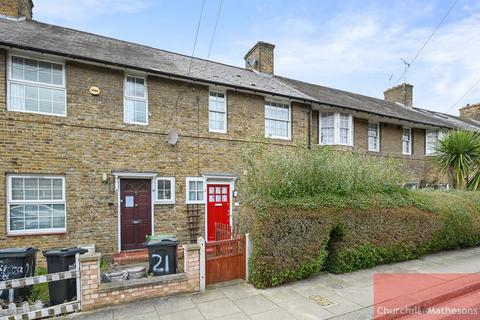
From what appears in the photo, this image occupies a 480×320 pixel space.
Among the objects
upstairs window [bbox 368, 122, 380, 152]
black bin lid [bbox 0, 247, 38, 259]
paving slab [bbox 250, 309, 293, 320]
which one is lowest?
paving slab [bbox 250, 309, 293, 320]

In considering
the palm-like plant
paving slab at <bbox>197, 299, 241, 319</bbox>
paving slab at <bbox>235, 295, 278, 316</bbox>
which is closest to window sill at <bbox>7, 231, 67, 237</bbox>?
paving slab at <bbox>197, 299, 241, 319</bbox>

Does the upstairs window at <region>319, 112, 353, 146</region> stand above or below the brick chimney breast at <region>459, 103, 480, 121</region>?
below

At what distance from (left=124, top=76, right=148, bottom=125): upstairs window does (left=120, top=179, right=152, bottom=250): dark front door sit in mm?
1964

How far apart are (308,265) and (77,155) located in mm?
6789

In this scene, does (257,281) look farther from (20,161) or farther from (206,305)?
(20,161)

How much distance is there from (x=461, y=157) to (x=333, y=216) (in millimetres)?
8607

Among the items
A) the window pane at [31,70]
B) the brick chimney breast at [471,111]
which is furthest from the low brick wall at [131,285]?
the brick chimney breast at [471,111]

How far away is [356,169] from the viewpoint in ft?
23.6

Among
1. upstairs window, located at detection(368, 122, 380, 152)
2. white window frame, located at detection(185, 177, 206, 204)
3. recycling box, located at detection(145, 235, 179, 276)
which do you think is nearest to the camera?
recycling box, located at detection(145, 235, 179, 276)

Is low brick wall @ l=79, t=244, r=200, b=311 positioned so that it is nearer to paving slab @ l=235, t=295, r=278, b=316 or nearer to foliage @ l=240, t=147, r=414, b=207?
paving slab @ l=235, t=295, r=278, b=316

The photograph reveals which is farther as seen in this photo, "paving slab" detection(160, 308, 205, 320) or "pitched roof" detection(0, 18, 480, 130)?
"pitched roof" detection(0, 18, 480, 130)

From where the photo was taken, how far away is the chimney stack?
19781 mm

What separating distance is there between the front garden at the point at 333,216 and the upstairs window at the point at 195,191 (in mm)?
3120

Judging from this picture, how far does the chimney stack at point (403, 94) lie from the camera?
19781mm
